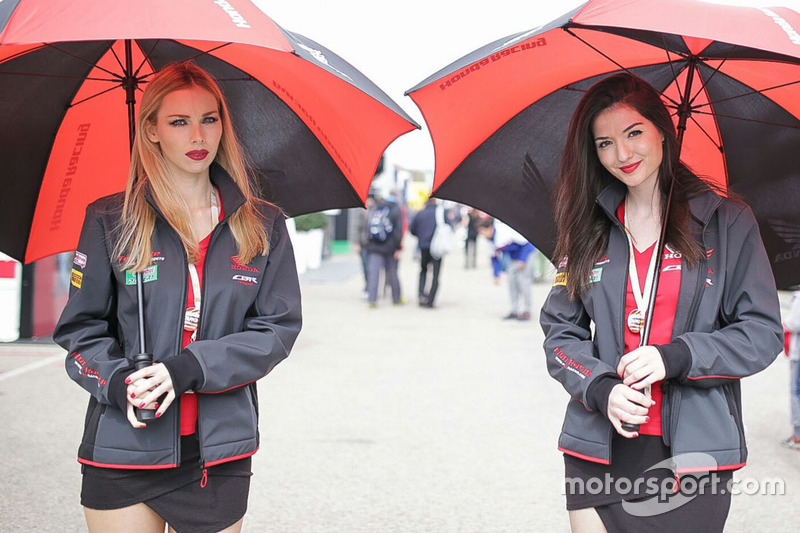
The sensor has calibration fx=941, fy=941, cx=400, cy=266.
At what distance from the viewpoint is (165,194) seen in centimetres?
301

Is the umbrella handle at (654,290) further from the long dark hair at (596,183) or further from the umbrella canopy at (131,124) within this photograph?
the umbrella canopy at (131,124)

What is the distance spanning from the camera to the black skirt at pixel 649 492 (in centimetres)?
289

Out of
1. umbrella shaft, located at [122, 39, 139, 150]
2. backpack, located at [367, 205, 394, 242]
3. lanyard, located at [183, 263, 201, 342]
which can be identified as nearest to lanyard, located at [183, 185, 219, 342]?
A: lanyard, located at [183, 263, 201, 342]

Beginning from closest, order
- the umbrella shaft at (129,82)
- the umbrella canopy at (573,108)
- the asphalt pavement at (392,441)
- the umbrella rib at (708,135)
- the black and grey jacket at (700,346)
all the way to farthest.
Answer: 1. the black and grey jacket at (700,346)
2. the umbrella canopy at (573,108)
3. the umbrella shaft at (129,82)
4. the umbrella rib at (708,135)
5. the asphalt pavement at (392,441)

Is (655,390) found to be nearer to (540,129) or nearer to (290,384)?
(540,129)

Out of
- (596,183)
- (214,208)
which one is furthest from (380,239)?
(214,208)

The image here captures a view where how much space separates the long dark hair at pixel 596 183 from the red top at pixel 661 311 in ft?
0.17

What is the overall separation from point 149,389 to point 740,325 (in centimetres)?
178

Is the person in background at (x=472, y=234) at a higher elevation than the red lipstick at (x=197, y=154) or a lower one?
lower

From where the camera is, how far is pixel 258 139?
150 inches

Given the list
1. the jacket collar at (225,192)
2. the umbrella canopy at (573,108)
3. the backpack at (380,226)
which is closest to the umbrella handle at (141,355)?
the jacket collar at (225,192)

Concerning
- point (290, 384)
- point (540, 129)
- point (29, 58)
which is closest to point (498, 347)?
point (290, 384)

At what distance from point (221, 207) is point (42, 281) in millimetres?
8302

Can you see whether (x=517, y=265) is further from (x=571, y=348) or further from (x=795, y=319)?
(x=571, y=348)
